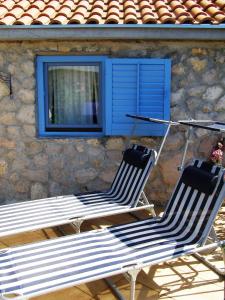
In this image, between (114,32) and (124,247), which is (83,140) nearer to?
(114,32)

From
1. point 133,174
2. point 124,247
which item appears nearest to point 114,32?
point 133,174

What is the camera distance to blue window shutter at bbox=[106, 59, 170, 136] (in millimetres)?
5270

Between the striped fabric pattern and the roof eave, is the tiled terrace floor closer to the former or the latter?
the striped fabric pattern

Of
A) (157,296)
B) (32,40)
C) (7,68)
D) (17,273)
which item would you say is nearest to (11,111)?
(7,68)

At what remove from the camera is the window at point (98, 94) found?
17.4 feet

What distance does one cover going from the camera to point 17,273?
295 cm

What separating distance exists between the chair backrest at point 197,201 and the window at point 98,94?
4.98 feet

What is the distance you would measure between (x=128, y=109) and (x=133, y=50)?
32.7 inches

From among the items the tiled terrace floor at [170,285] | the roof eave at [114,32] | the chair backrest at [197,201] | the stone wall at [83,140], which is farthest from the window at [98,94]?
the tiled terrace floor at [170,285]

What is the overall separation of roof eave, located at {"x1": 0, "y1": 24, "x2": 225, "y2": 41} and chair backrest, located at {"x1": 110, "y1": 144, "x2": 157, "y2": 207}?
149 cm

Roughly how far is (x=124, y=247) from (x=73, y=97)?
2.91 metres

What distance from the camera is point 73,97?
569cm

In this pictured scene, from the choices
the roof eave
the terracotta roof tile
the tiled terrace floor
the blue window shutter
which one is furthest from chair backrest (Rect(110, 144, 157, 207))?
the terracotta roof tile

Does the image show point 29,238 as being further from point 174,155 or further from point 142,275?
point 174,155
